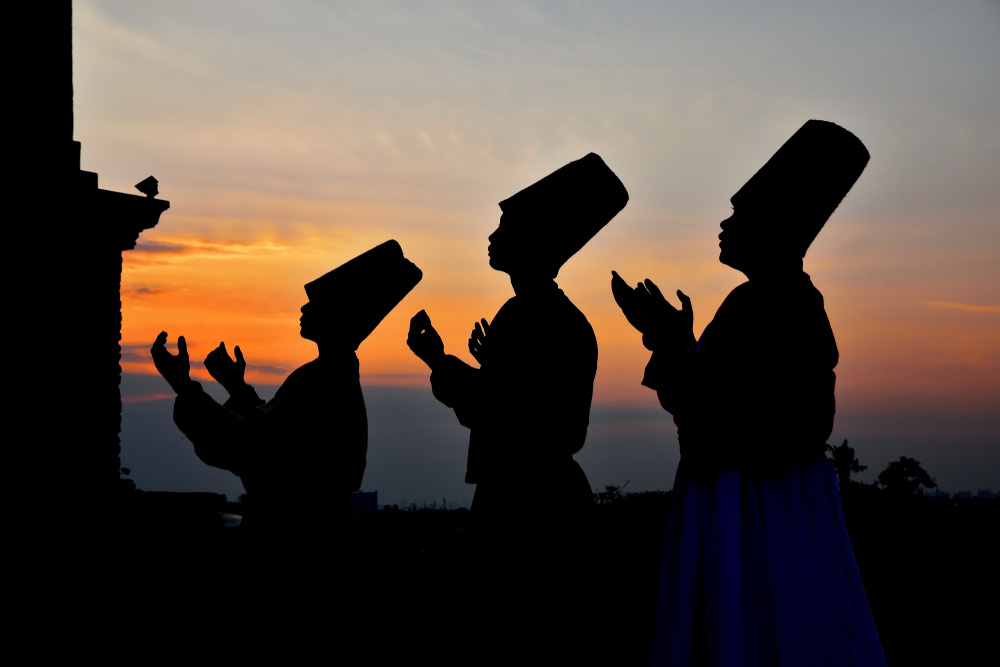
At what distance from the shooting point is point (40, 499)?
4.36 meters

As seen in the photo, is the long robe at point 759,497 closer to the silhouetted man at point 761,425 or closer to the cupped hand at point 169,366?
the silhouetted man at point 761,425

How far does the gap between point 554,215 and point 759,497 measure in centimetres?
167

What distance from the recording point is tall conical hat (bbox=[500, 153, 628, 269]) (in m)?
4.51

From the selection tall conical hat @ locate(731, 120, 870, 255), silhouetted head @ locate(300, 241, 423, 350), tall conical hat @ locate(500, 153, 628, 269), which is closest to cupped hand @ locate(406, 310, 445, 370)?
tall conical hat @ locate(500, 153, 628, 269)

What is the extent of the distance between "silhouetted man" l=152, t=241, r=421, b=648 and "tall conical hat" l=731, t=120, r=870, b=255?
231 cm

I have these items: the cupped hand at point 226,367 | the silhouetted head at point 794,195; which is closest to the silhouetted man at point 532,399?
the silhouetted head at point 794,195

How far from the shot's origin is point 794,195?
12.8 feet

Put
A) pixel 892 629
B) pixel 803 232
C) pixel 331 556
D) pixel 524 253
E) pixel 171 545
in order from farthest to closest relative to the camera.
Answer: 1. pixel 171 545
2. pixel 892 629
3. pixel 331 556
4. pixel 524 253
5. pixel 803 232

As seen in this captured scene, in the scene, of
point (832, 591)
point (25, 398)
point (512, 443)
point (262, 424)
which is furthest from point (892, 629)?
point (25, 398)

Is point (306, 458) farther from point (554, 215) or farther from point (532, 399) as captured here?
point (554, 215)

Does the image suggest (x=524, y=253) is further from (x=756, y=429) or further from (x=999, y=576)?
(x=999, y=576)

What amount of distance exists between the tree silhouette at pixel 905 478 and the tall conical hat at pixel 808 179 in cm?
543

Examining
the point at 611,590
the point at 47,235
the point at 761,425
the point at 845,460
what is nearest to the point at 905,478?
the point at 845,460

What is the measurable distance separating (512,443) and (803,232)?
1.63m
